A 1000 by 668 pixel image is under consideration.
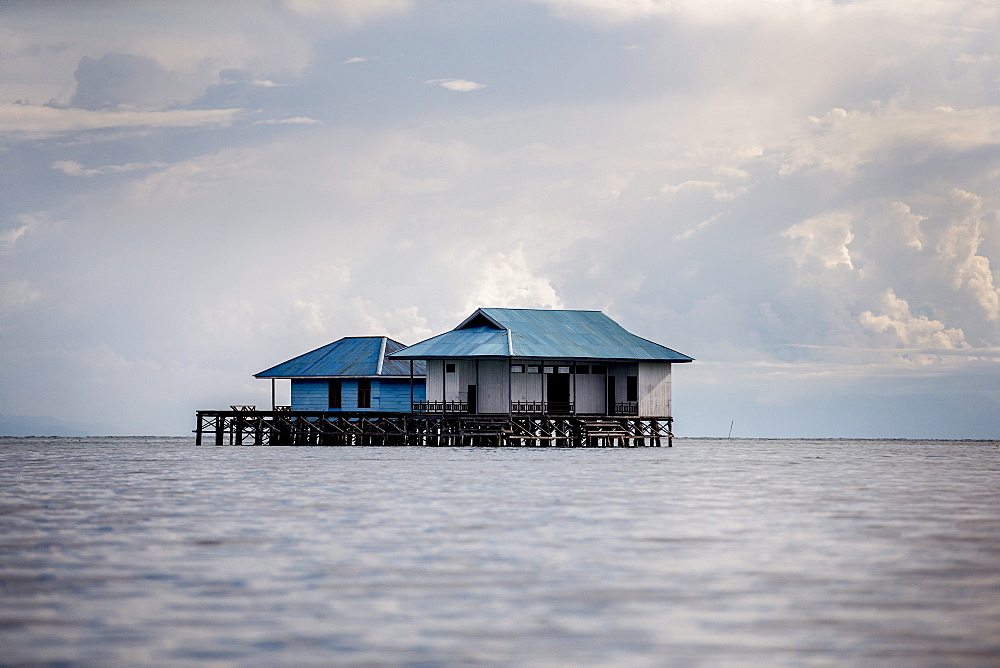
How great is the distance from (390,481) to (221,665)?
20.5 meters

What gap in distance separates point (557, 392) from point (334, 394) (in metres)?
12.8

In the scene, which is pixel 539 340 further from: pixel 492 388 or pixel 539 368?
Result: pixel 492 388

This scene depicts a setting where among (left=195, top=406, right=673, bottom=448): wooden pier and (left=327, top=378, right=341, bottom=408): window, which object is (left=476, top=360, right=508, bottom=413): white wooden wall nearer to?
(left=195, top=406, right=673, bottom=448): wooden pier

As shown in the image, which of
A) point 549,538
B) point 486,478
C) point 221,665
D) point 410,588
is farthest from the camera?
point 486,478

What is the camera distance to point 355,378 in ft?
203

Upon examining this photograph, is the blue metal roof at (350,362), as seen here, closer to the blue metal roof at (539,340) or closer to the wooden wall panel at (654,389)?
the blue metal roof at (539,340)

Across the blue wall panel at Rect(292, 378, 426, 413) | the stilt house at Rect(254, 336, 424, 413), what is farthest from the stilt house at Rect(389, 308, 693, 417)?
the stilt house at Rect(254, 336, 424, 413)

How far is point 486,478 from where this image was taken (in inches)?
1187

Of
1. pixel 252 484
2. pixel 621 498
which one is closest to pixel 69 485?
pixel 252 484

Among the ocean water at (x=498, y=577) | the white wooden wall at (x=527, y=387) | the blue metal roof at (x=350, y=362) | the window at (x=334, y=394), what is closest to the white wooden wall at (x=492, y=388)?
the white wooden wall at (x=527, y=387)

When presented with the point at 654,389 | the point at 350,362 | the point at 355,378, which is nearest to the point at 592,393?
the point at 654,389

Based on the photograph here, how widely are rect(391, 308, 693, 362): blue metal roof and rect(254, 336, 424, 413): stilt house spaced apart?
4.87 m

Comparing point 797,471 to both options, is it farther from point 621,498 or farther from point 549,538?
point 549,538

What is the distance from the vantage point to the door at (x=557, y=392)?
56125mm
